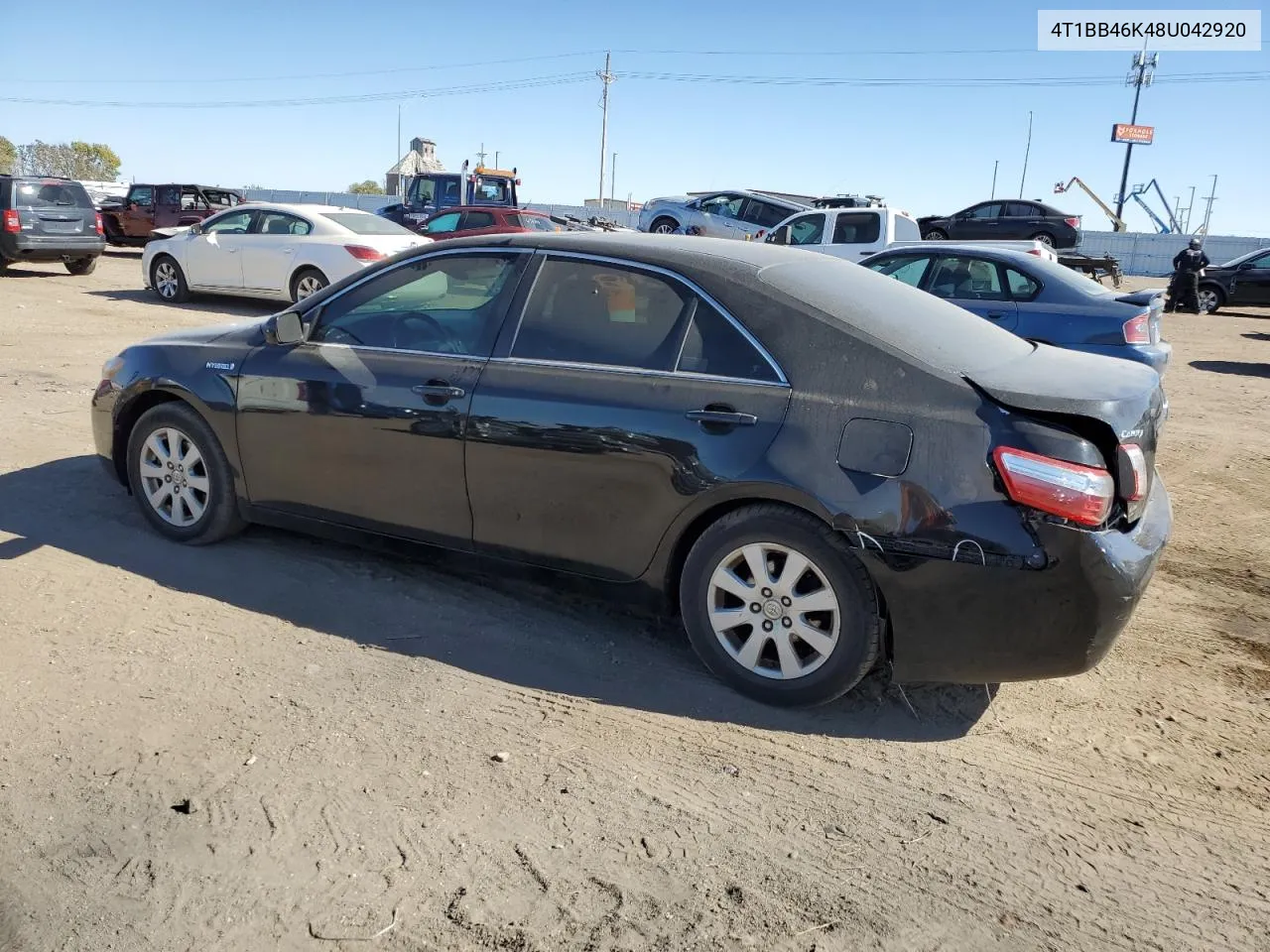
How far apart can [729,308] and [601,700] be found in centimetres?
150

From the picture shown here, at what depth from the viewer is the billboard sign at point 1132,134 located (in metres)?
59.0

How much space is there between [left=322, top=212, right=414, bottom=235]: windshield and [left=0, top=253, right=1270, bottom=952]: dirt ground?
9764mm

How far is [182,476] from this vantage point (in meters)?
4.89

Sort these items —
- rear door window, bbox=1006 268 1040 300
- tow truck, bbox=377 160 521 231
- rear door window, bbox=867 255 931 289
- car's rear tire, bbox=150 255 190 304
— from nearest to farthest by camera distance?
1. rear door window, bbox=1006 268 1040 300
2. rear door window, bbox=867 255 931 289
3. car's rear tire, bbox=150 255 190 304
4. tow truck, bbox=377 160 521 231

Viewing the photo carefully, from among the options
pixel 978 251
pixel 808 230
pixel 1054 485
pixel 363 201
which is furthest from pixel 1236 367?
pixel 363 201

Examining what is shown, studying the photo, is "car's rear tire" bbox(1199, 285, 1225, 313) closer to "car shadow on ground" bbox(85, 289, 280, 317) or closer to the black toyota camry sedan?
"car shadow on ground" bbox(85, 289, 280, 317)

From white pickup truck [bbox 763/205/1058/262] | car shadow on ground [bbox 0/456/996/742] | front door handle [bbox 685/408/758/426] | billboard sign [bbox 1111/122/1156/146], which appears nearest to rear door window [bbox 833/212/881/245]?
white pickup truck [bbox 763/205/1058/262]

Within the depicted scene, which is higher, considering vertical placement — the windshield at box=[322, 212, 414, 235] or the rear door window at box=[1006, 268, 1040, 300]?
the windshield at box=[322, 212, 414, 235]

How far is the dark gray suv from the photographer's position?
16.9 m

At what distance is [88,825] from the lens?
9.39 ft

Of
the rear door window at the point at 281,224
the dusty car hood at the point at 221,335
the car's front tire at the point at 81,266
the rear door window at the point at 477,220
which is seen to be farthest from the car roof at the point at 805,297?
A: the car's front tire at the point at 81,266

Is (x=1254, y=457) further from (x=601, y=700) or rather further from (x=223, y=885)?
(x=223, y=885)

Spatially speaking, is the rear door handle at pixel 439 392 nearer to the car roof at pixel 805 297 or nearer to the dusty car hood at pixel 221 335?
the car roof at pixel 805 297

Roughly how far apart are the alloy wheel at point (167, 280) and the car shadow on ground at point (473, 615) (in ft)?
35.5
